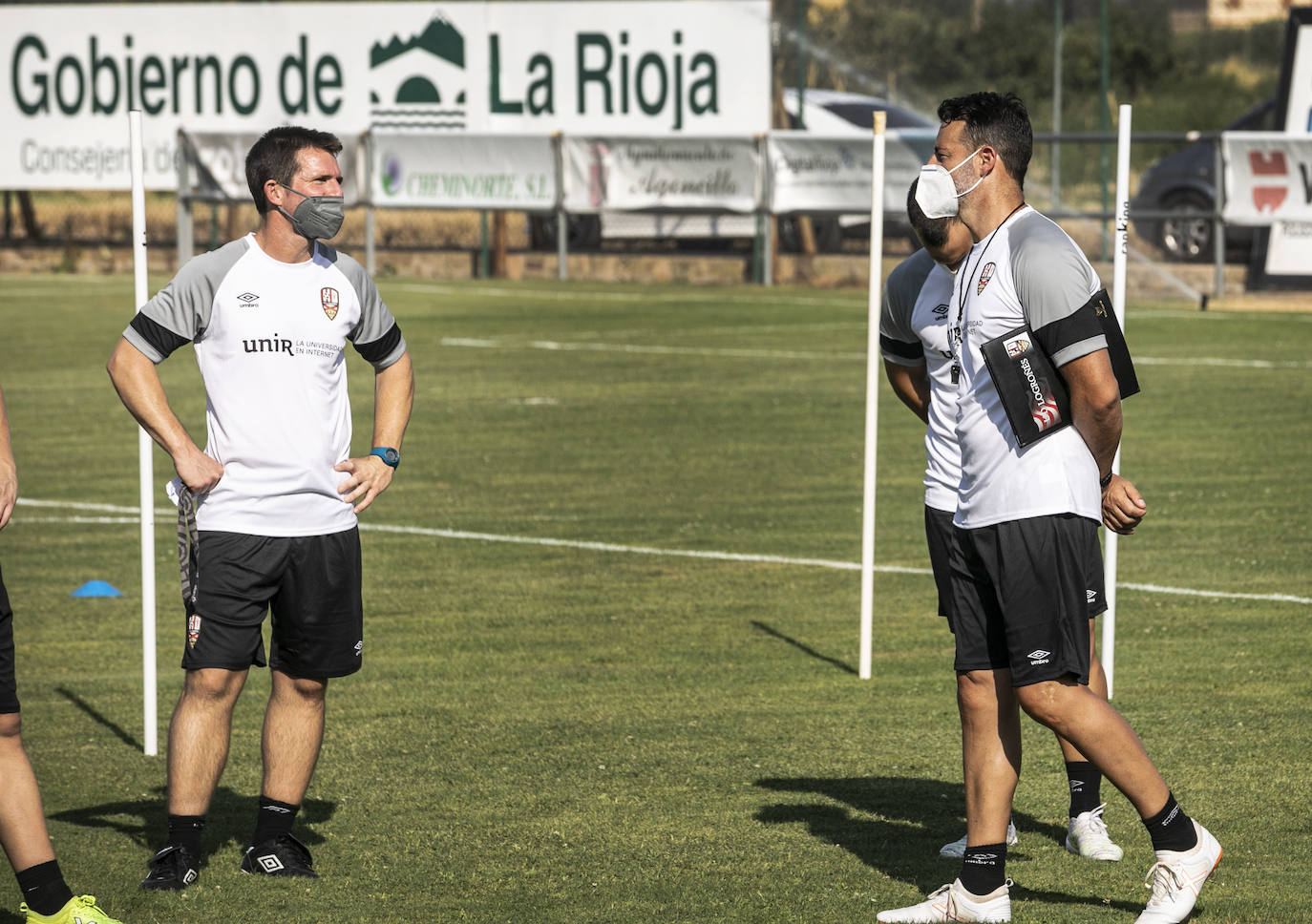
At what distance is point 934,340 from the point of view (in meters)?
6.25

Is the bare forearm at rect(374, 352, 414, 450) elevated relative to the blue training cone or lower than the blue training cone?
elevated

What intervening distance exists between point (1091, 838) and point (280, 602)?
2575 millimetres

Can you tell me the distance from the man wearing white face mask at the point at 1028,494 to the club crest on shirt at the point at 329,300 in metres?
1.78

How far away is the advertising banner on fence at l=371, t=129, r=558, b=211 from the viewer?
30828 millimetres

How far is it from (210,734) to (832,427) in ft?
35.0

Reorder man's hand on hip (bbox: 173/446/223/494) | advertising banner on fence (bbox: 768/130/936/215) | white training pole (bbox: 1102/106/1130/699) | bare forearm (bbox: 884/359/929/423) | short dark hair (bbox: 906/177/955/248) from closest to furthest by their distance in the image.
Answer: short dark hair (bbox: 906/177/955/248)
man's hand on hip (bbox: 173/446/223/494)
bare forearm (bbox: 884/359/929/423)
white training pole (bbox: 1102/106/1130/699)
advertising banner on fence (bbox: 768/130/936/215)

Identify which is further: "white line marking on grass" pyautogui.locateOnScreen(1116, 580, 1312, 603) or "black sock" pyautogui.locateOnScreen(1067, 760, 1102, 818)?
"white line marking on grass" pyautogui.locateOnScreen(1116, 580, 1312, 603)

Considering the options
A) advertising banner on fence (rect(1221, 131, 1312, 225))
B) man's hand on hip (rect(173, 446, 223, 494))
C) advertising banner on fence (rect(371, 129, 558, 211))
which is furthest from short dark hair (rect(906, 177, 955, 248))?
advertising banner on fence (rect(371, 129, 558, 211))

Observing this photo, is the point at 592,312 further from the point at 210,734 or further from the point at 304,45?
the point at 210,734

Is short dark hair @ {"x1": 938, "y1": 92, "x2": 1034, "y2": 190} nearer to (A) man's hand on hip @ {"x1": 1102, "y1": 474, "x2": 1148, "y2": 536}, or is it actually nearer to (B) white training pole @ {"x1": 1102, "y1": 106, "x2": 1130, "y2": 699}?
(A) man's hand on hip @ {"x1": 1102, "y1": 474, "x2": 1148, "y2": 536}

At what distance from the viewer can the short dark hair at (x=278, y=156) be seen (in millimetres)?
5926

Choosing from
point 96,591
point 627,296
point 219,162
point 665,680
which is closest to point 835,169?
point 627,296

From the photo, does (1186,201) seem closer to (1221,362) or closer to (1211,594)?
(1221,362)

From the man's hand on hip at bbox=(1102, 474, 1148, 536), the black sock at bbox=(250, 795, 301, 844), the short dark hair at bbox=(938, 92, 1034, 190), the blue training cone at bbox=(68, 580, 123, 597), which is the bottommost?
the blue training cone at bbox=(68, 580, 123, 597)
